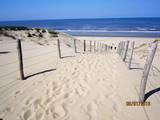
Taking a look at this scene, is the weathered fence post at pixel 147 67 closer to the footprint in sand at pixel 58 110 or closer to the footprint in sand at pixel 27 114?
the footprint in sand at pixel 58 110

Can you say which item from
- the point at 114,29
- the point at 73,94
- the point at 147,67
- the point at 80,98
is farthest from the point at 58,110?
the point at 114,29

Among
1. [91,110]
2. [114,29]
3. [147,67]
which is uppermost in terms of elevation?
[147,67]

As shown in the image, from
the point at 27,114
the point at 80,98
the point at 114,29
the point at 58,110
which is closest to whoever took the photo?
the point at 27,114

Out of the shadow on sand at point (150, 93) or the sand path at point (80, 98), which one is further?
the shadow on sand at point (150, 93)

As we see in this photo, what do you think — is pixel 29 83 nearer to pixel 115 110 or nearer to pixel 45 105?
pixel 45 105

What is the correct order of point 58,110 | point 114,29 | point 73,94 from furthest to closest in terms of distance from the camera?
point 114,29 < point 73,94 < point 58,110

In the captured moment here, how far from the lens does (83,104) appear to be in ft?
16.0

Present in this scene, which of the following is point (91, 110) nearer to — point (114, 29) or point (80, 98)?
point (80, 98)

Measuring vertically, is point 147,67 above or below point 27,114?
above

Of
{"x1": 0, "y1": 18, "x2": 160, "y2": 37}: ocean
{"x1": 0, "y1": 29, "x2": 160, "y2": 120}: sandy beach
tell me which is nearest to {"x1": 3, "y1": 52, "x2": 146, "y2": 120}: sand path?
{"x1": 0, "y1": 29, "x2": 160, "y2": 120}: sandy beach

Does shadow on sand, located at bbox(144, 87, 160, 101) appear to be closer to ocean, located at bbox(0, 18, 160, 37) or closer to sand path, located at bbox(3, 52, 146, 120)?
sand path, located at bbox(3, 52, 146, 120)

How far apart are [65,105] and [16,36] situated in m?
17.9

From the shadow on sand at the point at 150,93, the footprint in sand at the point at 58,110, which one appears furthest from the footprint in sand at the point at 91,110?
the shadow on sand at the point at 150,93

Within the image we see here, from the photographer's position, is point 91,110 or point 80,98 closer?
point 91,110
